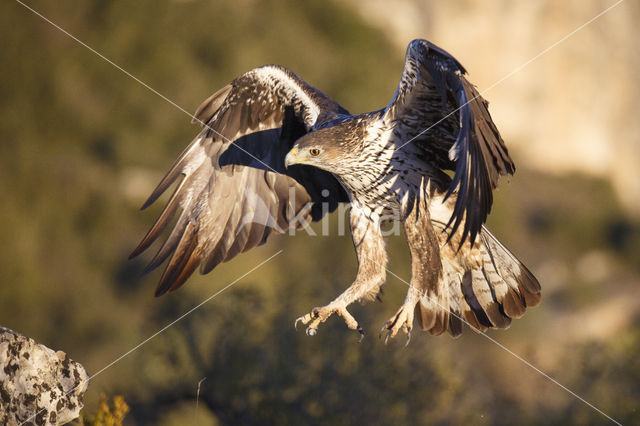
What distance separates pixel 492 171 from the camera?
3697 mm

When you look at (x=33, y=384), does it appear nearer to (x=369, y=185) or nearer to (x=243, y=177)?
(x=243, y=177)

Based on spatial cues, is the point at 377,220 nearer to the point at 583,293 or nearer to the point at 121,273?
the point at 121,273

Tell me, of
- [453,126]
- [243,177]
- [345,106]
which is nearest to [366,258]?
[453,126]

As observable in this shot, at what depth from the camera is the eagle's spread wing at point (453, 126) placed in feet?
11.4

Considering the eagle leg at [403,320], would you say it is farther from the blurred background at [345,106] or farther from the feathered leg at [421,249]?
the blurred background at [345,106]

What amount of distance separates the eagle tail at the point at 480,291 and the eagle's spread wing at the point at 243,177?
1.13 m

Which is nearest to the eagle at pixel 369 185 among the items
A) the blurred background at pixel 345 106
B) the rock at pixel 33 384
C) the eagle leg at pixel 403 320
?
the eagle leg at pixel 403 320

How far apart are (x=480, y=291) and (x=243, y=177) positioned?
198 cm

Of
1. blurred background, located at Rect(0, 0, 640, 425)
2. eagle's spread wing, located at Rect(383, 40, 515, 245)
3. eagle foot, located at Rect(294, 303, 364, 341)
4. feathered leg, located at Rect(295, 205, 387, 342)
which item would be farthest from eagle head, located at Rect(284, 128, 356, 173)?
blurred background, located at Rect(0, 0, 640, 425)

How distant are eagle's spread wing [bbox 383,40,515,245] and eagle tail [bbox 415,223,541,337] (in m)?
0.76

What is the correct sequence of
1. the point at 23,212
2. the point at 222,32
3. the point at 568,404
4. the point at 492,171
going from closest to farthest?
the point at 492,171, the point at 568,404, the point at 222,32, the point at 23,212

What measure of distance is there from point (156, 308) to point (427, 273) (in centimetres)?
849

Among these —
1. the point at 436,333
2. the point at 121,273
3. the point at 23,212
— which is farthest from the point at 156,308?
the point at 436,333

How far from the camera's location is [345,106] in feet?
40.8
